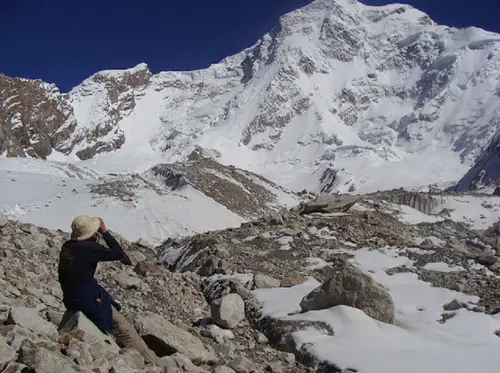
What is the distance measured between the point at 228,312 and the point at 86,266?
334cm

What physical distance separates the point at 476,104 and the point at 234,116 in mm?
81687

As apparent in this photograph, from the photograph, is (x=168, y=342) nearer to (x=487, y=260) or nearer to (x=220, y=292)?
(x=220, y=292)

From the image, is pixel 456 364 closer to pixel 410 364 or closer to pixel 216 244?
pixel 410 364

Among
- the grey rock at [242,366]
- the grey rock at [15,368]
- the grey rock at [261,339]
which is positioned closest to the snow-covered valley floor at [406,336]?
the grey rock at [261,339]

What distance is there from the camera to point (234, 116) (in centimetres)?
19425

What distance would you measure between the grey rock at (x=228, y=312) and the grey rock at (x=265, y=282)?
1.51m

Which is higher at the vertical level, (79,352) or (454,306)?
(454,306)

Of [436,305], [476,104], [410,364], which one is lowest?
[410,364]

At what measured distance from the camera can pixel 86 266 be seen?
526 centimetres

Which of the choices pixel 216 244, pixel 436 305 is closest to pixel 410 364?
pixel 436 305

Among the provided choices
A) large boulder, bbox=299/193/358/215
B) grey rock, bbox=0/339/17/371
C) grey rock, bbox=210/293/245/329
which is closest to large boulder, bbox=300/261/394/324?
grey rock, bbox=210/293/245/329

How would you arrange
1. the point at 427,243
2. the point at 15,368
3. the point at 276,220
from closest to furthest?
the point at 15,368 → the point at 427,243 → the point at 276,220

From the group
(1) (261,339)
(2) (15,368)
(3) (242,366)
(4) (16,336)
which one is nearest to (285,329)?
(1) (261,339)

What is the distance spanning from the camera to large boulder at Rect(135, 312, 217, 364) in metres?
6.21
